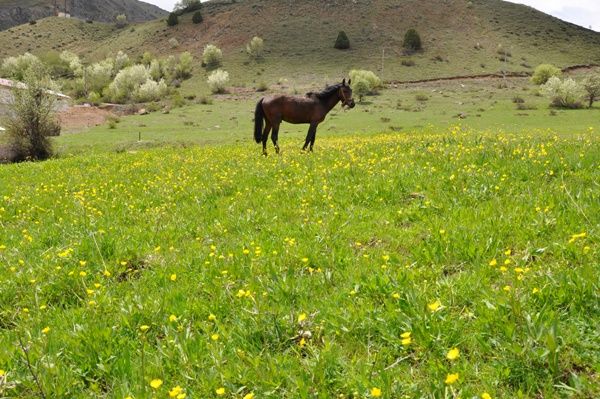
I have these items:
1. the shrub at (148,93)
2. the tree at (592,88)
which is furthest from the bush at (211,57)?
the tree at (592,88)

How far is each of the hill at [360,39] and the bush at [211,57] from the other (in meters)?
2.59

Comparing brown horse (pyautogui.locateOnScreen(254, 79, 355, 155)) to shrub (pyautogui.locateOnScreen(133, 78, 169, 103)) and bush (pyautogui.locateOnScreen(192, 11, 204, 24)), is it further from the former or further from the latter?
bush (pyautogui.locateOnScreen(192, 11, 204, 24))

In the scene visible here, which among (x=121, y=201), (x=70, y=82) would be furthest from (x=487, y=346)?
(x=70, y=82)

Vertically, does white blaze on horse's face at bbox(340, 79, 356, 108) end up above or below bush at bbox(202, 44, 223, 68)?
below

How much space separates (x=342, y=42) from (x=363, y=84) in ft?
147

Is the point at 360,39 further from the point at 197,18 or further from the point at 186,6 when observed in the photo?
the point at 186,6

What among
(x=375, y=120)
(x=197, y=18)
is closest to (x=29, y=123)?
(x=375, y=120)

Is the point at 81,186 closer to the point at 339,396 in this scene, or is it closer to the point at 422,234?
the point at 422,234

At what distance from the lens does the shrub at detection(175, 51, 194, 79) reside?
328 ft

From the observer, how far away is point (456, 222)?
6434mm

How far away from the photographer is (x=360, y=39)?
366 feet

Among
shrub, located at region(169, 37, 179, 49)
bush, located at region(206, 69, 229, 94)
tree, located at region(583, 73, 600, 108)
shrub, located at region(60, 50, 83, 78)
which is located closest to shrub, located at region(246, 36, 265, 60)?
bush, located at region(206, 69, 229, 94)

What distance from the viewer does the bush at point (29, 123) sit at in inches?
1208

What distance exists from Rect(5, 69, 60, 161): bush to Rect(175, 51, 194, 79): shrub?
71.7 meters
